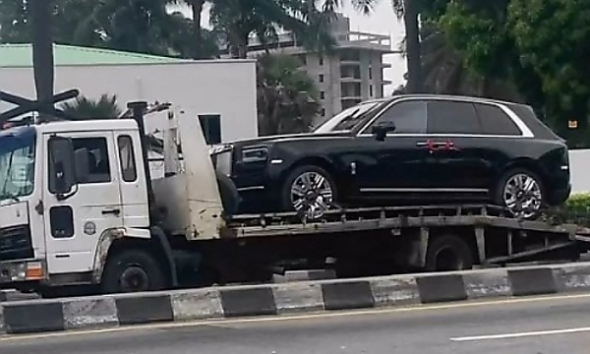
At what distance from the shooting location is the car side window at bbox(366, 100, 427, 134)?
1580cm

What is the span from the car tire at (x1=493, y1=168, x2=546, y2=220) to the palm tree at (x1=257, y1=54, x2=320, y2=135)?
3470 cm

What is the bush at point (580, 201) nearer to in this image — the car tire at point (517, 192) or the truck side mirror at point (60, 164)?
the car tire at point (517, 192)

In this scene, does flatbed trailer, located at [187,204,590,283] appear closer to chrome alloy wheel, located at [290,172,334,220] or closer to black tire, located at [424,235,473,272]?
black tire, located at [424,235,473,272]

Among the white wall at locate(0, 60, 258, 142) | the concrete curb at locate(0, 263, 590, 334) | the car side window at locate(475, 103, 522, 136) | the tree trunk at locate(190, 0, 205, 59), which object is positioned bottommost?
the concrete curb at locate(0, 263, 590, 334)

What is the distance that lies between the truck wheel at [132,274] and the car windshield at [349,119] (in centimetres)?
283

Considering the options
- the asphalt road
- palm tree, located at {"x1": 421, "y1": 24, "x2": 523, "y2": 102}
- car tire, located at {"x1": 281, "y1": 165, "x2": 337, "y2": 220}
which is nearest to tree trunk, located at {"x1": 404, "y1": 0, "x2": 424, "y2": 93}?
palm tree, located at {"x1": 421, "y1": 24, "x2": 523, "y2": 102}

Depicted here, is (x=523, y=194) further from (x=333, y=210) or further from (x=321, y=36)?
(x=321, y=36)

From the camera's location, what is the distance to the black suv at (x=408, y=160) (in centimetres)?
1517

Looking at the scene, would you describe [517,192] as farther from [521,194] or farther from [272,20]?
[272,20]

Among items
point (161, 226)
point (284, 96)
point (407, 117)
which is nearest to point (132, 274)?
point (161, 226)

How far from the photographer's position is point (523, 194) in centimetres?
1631

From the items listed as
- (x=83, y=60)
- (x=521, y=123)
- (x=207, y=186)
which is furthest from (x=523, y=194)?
(x=83, y=60)

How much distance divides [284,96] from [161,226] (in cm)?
3941

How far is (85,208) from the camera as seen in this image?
14.1 m
